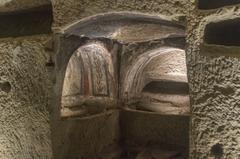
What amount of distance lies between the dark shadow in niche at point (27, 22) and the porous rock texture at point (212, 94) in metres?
1.11

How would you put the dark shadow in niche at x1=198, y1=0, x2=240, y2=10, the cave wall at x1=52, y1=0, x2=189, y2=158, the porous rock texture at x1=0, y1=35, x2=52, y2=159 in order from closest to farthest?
the dark shadow in niche at x1=198, y1=0, x2=240, y2=10, the cave wall at x1=52, y1=0, x2=189, y2=158, the porous rock texture at x1=0, y1=35, x2=52, y2=159

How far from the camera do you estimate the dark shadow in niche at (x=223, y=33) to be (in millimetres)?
1599

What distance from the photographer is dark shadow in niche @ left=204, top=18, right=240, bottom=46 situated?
1599 mm

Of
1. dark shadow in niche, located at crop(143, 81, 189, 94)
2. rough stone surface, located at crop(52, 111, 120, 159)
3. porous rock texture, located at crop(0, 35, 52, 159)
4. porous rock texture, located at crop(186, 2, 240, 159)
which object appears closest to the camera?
porous rock texture, located at crop(186, 2, 240, 159)

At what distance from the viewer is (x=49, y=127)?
7.12ft

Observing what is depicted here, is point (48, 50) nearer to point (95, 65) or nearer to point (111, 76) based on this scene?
point (95, 65)

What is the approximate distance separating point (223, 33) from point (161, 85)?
Answer: 7.27 ft

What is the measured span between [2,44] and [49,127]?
763 millimetres

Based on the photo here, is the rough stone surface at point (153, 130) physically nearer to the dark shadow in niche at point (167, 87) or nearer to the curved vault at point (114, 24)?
the dark shadow in niche at point (167, 87)

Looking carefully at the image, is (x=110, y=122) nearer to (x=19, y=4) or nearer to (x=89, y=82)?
(x=89, y=82)

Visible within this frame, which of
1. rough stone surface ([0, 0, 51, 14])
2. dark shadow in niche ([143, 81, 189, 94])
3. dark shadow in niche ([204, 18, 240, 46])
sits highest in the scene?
rough stone surface ([0, 0, 51, 14])

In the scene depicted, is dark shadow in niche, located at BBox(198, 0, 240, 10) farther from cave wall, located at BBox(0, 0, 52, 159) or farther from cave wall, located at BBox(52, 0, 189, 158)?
cave wall, located at BBox(0, 0, 52, 159)

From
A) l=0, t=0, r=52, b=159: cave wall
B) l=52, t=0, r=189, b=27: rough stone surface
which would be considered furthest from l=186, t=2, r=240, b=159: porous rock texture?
l=0, t=0, r=52, b=159: cave wall

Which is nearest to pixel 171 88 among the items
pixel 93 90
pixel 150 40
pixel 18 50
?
pixel 150 40
